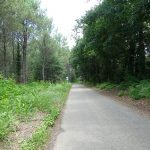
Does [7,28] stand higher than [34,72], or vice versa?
[7,28]

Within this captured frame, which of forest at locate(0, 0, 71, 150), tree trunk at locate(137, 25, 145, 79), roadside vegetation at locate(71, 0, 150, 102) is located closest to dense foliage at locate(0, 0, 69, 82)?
forest at locate(0, 0, 71, 150)

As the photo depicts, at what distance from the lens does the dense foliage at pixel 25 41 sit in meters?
39.1

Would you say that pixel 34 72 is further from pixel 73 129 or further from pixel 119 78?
pixel 73 129

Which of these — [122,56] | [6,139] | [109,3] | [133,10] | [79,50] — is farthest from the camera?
[79,50]

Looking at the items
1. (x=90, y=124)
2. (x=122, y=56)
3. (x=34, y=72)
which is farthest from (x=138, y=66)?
(x=34, y=72)

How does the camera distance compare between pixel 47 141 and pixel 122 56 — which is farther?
pixel 122 56

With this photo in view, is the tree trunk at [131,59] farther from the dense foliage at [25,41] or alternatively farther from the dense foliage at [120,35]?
the dense foliage at [25,41]

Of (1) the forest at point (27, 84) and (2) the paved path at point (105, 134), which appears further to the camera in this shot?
(1) the forest at point (27, 84)

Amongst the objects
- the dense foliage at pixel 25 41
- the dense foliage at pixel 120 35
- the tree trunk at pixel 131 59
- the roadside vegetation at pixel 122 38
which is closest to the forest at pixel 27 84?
the dense foliage at pixel 25 41

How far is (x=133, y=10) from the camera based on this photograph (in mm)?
20734

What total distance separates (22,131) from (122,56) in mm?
29740

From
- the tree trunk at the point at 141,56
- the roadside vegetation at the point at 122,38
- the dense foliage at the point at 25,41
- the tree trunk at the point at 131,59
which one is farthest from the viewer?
the dense foliage at the point at 25,41

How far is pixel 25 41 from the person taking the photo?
5188 centimetres

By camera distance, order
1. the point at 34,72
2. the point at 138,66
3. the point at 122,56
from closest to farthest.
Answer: the point at 138,66 < the point at 122,56 < the point at 34,72
